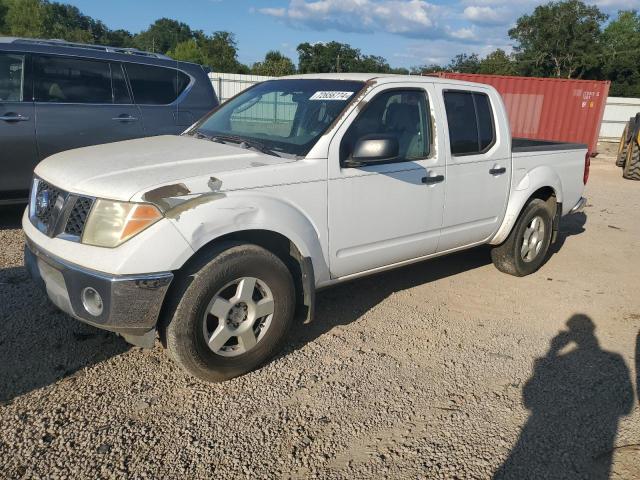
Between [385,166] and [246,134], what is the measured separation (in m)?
1.02

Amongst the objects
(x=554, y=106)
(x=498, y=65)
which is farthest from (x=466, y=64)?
(x=554, y=106)

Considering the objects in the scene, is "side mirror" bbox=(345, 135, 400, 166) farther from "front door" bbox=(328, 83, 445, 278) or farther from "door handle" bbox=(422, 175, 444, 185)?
"door handle" bbox=(422, 175, 444, 185)

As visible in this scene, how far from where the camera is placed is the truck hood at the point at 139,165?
2.85 m

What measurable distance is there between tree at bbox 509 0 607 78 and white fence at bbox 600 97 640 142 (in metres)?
31.7

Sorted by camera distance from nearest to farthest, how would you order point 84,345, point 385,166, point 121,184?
point 121,184
point 84,345
point 385,166

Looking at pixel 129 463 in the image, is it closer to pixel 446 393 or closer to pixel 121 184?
pixel 121 184

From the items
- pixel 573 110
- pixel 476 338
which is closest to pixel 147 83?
pixel 476 338

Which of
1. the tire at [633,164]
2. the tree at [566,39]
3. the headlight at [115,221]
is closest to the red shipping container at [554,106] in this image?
the tire at [633,164]

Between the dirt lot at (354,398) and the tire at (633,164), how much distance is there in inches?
411

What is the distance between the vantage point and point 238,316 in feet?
10.5

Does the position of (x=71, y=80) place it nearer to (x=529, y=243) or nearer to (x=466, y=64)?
(x=529, y=243)

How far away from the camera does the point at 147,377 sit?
323 cm

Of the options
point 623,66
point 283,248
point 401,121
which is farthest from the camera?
point 623,66

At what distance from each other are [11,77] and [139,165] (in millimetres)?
3418
